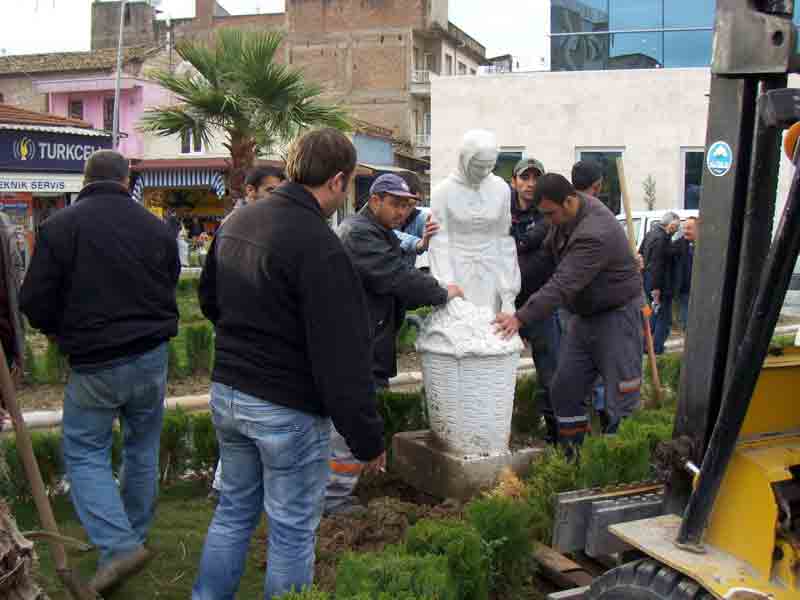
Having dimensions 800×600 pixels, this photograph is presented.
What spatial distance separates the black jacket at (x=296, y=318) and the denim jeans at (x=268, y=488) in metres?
0.07

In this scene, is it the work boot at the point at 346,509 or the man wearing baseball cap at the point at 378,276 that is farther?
the man wearing baseball cap at the point at 378,276

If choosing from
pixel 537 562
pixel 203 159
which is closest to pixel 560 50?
pixel 203 159

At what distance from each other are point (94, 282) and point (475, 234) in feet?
7.94

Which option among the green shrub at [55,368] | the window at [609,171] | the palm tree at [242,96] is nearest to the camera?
the green shrub at [55,368]

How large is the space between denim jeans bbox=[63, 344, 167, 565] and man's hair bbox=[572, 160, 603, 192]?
3.18 m

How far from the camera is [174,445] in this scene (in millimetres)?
5465

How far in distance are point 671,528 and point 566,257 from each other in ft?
8.45

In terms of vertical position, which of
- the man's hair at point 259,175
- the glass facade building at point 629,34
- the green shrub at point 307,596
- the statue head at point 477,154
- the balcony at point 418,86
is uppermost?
the balcony at point 418,86

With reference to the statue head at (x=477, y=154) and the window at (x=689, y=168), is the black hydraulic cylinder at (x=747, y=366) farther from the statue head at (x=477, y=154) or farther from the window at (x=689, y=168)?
the window at (x=689, y=168)

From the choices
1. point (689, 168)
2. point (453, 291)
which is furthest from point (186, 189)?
point (453, 291)

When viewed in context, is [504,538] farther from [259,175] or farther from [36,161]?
[36,161]

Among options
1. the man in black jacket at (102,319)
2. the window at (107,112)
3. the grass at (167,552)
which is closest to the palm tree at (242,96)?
the grass at (167,552)

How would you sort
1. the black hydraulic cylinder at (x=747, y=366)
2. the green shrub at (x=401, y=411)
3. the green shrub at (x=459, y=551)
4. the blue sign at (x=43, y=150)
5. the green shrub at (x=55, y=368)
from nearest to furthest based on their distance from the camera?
the black hydraulic cylinder at (x=747, y=366) < the green shrub at (x=459, y=551) < the green shrub at (x=401, y=411) < the green shrub at (x=55, y=368) < the blue sign at (x=43, y=150)

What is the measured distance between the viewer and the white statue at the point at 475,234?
17.8 feet
